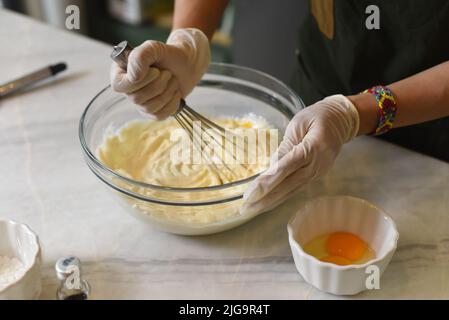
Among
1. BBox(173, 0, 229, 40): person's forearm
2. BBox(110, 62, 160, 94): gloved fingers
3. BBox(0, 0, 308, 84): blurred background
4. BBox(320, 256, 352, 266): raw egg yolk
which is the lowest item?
BBox(0, 0, 308, 84): blurred background

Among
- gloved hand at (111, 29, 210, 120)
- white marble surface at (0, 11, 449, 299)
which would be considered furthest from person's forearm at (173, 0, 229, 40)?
white marble surface at (0, 11, 449, 299)

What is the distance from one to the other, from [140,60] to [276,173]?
1.12ft

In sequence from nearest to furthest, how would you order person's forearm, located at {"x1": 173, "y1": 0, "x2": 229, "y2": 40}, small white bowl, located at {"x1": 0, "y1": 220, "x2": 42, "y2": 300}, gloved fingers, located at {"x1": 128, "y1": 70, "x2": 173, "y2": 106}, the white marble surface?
1. small white bowl, located at {"x1": 0, "y1": 220, "x2": 42, "y2": 300}
2. the white marble surface
3. gloved fingers, located at {"x1": 128, "y1": 70, "x2": 173, "y2": 106}
4. person's forearm, located at {"x1": 173, "y1": 0, "x2": 229, "y2": 40}

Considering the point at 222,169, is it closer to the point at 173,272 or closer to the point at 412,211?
the point at 173,272

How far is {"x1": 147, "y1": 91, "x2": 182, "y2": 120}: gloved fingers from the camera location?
1180 millimetres

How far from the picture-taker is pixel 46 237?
1117 millimetres

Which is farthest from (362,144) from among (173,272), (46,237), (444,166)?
(46,237)

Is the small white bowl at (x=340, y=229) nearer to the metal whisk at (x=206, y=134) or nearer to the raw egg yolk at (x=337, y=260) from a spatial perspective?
the raw egg yolk at (x=337, y=260)

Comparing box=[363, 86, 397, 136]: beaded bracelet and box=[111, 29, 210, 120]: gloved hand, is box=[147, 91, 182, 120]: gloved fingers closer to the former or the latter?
box=[111, 29, 210, 120]: gloved hand

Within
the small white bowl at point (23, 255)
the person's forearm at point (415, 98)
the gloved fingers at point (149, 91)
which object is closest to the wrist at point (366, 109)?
the person's forearm at point (415, 98)

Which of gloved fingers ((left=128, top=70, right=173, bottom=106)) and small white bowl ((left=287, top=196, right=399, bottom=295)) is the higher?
gloved fingers ((left=128, top=70, right=173, bottom=106))

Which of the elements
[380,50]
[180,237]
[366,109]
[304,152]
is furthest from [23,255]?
[380,50]

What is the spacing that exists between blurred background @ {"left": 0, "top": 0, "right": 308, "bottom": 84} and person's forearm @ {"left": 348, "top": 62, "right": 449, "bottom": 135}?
679mm
